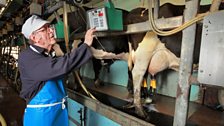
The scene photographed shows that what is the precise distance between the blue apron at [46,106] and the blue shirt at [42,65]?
0.04 meters

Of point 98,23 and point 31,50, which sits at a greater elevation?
point 98,23

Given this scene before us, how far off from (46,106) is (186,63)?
923mm

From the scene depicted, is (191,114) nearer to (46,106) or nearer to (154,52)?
(154,52)

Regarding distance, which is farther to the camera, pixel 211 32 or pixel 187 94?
pixel 187 94

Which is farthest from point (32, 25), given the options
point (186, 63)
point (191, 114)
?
point (191, 114)

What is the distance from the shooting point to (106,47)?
1905 millimetres

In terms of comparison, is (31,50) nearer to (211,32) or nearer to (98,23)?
(98,23)

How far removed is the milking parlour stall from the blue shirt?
0.20 metres

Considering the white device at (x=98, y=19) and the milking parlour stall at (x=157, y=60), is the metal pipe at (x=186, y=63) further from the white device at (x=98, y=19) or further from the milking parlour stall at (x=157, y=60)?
the white device at (x=98, y=19)

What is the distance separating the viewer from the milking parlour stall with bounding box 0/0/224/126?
2.37ft

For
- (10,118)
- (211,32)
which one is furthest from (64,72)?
(10,118)

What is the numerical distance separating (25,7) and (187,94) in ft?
9.32

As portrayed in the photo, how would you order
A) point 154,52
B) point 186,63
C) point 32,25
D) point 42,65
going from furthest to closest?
point 154,52
point 32,25
point 42,65
point 186,63

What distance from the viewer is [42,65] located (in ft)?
3.67
